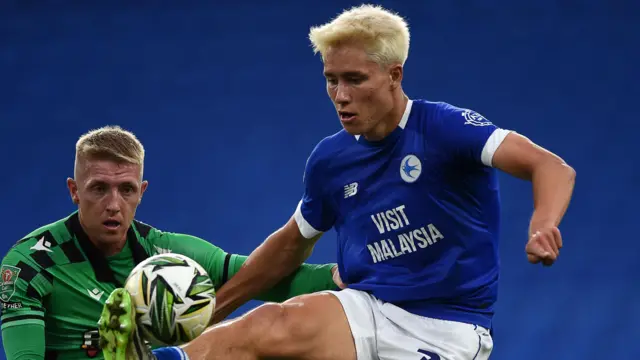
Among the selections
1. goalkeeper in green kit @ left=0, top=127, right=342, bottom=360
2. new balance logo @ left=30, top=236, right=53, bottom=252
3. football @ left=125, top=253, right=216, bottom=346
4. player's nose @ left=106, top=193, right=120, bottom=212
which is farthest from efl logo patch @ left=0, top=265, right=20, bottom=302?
football @ left=125, top=253, right=216, bottom=346

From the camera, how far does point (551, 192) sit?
127 inches

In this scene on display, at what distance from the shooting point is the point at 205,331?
3410 millimetres

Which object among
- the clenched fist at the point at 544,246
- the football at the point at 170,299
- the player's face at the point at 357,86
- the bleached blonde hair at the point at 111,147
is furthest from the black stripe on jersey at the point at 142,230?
the clenched fist at the point at 544,246

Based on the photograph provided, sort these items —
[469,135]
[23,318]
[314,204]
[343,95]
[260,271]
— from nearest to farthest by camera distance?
[469,135], [343,95], [23,318], [314,204], [260,271]

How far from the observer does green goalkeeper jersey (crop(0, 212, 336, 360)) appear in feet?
12.4

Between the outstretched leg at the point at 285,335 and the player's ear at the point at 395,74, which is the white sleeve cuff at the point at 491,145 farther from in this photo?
the outstretched leg at the point at 285,335

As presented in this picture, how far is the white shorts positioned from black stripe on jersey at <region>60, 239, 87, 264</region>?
909 millimetres

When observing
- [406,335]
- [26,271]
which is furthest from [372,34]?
[26,271]

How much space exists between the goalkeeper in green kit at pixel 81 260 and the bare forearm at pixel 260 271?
0.33 metres

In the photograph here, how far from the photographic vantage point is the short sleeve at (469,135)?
11.3ft

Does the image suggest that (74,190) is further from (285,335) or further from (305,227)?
(285,335)

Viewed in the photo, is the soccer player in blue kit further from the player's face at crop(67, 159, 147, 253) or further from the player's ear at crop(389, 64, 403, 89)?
the player's face at crop(67, 159, 147, 253)

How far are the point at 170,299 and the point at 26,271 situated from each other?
29.0 inches

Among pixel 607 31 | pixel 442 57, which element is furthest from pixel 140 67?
pixel 607 31
